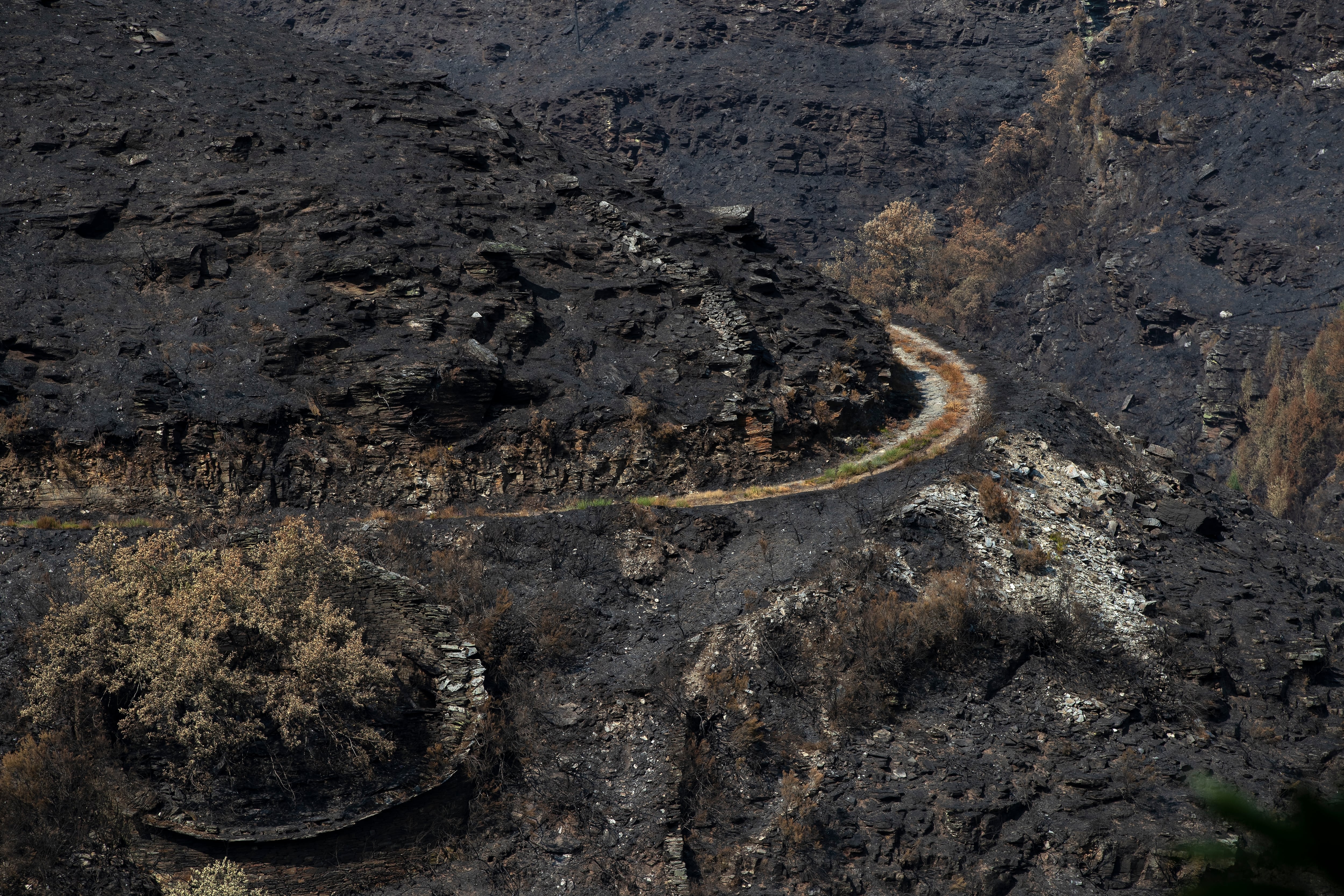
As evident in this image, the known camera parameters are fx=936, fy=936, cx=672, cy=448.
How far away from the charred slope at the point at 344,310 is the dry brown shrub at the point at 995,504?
376 cm

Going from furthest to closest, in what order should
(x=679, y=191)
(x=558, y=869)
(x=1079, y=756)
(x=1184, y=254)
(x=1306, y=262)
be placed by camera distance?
1. (x=679, y=191)
2. (x=1184, y=254)
3. (x=1306, y=262)
4. (x=1079, y=756)
5. (x=558, y=869)

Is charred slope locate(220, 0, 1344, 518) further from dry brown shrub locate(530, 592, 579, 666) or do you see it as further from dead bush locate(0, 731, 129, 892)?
dead bush locate(0, 731, 129, 892)

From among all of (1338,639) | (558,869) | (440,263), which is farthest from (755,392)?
(1338,639)

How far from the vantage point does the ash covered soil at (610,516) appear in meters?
14.4

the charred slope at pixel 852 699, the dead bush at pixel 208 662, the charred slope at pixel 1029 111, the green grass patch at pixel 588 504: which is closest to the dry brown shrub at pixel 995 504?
the charred slope at pixel 852 699

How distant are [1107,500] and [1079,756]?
6899mm

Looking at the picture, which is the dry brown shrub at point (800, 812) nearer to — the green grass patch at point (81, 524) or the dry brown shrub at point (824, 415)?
the dry brown shrub at point (824, 415)

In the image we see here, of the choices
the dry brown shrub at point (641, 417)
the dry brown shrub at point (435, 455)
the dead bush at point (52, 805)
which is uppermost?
the dry brown shrub at point (641, 417)

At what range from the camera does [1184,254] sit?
4244 centimetres

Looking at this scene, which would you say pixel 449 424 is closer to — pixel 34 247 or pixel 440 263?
pixel 440 263

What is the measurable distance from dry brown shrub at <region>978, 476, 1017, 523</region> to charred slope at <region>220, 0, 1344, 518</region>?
23.8m

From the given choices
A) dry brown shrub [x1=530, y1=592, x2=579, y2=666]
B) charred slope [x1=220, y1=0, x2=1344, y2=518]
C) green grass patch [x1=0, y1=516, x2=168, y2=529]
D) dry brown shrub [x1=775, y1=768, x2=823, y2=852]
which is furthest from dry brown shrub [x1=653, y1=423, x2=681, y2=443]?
charred slope [x1=220, y1=0, x2=1344, y2=518]

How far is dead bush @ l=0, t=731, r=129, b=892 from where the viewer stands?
1177cm

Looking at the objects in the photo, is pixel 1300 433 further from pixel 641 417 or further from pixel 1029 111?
pixel 1029 111
